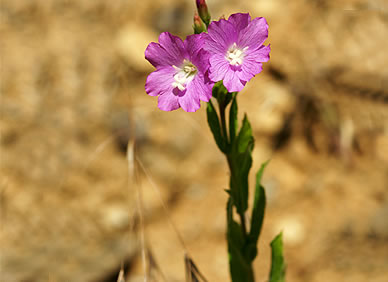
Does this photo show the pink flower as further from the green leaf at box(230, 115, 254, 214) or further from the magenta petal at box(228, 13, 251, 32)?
the green leaf at box(230, 115, 254, 214)

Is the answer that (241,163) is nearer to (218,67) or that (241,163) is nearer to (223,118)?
(223,118)

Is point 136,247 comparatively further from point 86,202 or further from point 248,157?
point 248,157

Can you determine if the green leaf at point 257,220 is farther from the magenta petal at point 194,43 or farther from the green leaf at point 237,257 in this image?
the magenta petal at point 194,43

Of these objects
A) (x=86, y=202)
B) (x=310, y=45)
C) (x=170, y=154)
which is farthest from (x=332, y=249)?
(x=86, y=202)

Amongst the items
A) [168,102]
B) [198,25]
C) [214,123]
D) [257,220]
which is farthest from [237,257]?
[198,25]

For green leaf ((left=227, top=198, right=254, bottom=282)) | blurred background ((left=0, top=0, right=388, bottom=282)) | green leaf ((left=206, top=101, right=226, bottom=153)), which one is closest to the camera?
green leaf ((left=206, top=101, right=226, bottom=153))


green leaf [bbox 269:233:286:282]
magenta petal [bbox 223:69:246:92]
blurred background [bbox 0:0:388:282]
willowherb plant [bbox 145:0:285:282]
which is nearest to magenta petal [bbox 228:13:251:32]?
willowherb plant [bbox 145:0:285:282]
